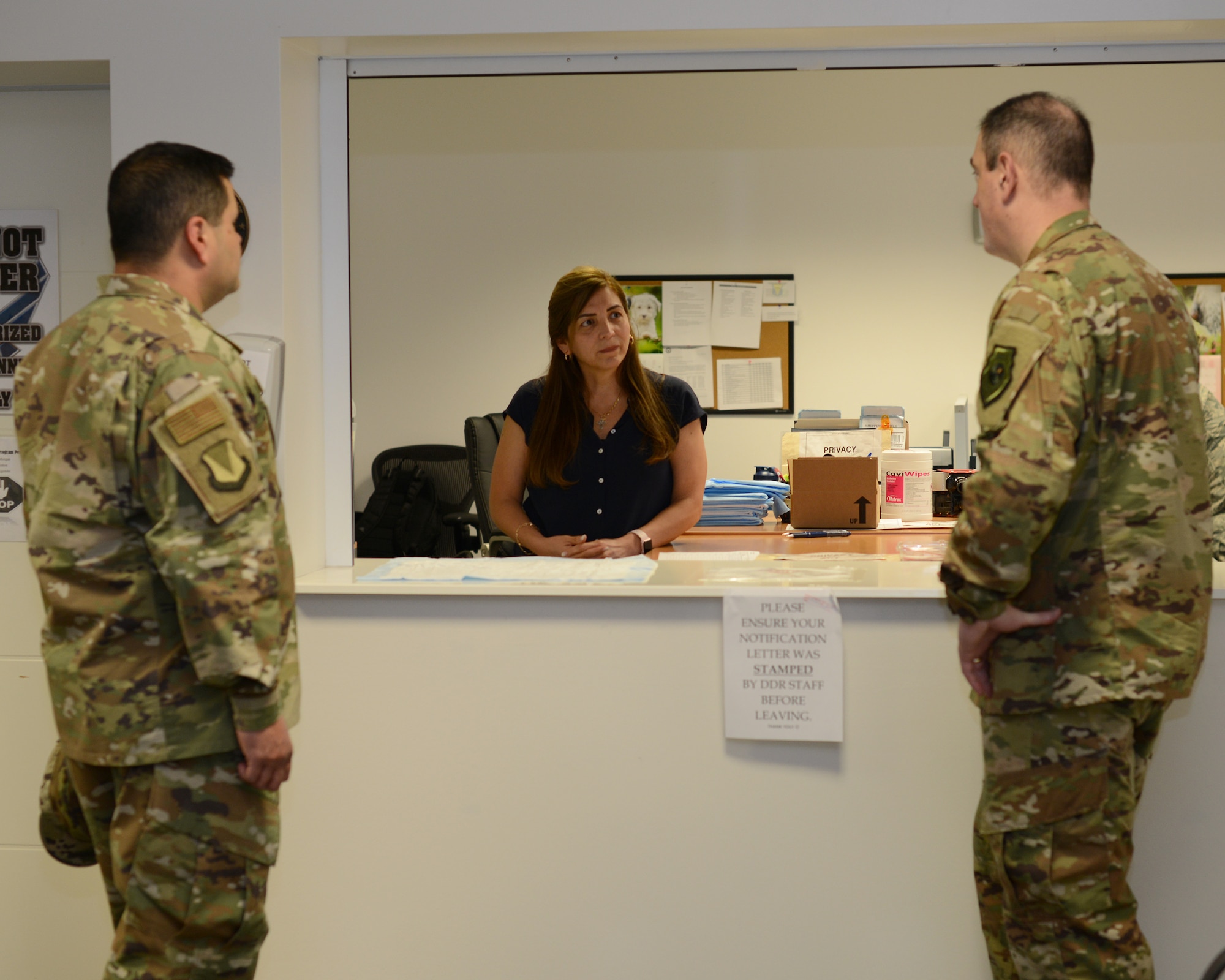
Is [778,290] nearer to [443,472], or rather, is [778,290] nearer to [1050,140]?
[443,472]

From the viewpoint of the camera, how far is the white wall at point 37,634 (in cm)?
217

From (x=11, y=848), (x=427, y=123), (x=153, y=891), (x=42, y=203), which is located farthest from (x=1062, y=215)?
(x=427, y=123)

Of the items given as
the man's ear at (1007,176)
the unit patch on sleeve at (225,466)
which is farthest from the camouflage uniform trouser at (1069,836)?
the unit patch on sleeve at (225,466)

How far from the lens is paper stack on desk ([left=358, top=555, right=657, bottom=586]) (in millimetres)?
1979

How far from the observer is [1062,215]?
1.51 metres

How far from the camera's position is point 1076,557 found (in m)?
1.45

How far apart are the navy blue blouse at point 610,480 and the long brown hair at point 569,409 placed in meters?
0.02

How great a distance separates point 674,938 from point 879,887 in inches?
15.0

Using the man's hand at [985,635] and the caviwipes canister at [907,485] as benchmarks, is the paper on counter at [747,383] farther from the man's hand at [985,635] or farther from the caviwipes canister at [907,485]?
the man's hand at [985,635]

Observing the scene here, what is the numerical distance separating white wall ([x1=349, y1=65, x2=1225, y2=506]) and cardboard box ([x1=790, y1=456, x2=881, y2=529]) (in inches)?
77.3

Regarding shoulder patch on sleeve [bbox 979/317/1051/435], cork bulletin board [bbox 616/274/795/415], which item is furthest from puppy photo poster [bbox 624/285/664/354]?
shoulder patch on sleeve [bbox 979/317/1051/435]

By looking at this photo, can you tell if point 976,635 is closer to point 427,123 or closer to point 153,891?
point 153,891

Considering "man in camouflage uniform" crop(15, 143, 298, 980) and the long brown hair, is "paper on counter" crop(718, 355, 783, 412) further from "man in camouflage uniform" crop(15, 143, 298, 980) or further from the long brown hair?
"man in camouflage uniform" crop(15, 143, 298, 980)

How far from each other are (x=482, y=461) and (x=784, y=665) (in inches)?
74.6
